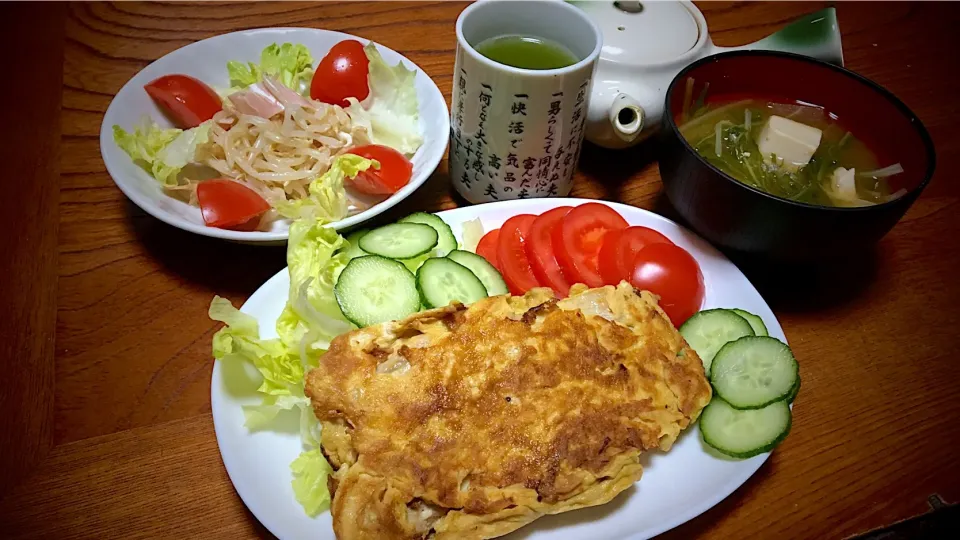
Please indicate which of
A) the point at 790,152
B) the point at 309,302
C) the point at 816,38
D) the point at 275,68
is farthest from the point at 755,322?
the point at 275,68

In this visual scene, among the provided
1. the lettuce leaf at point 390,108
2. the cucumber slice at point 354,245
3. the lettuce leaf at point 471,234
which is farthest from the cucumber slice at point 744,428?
the lettuce leaf at point 390,108

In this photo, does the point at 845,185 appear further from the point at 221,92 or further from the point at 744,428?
the point at 221,92

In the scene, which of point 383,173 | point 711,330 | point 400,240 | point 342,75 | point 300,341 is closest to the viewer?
point 300,341

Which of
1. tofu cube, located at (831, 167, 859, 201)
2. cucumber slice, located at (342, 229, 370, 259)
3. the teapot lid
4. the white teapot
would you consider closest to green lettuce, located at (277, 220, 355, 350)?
cucumber slice, located at (342, 229, 370, 259)

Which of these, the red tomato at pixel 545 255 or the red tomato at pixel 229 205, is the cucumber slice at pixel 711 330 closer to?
the red tomato at pixel 545 255

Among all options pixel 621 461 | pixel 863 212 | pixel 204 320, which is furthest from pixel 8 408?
pixel 863 212

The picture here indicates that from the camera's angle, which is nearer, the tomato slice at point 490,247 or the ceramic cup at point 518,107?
the ceramic cup at point 518,107
